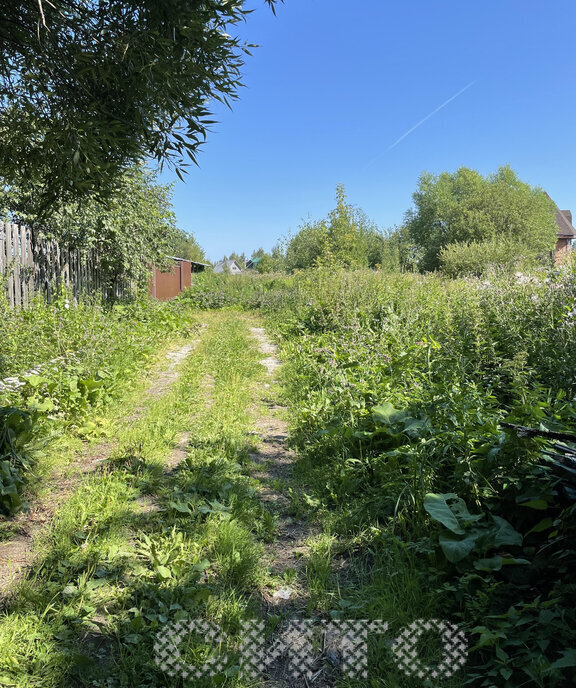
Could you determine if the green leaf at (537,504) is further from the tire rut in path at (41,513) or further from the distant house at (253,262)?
the distant house at (253,262)

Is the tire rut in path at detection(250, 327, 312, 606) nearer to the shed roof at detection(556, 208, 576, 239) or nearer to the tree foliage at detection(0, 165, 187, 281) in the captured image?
the tree foliage at detection(0, 165, 187, 281)

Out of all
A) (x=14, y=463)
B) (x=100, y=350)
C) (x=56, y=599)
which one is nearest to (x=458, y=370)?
(x=56, y=599)

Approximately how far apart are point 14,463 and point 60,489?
0.39 metres

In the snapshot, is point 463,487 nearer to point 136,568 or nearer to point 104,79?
point 136,568

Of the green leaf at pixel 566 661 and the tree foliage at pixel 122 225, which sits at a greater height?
the tree foliage at pixel 122 225

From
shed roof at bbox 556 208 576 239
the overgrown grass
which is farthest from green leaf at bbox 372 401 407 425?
shed roof at bbox 556 208 576 239

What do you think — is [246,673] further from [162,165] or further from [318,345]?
[318,345]

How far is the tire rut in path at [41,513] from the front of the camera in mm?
2420

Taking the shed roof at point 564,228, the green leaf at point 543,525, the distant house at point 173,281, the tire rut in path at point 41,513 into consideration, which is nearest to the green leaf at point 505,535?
the green leaf at point 543,525

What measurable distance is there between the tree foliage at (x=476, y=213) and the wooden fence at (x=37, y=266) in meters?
27.7

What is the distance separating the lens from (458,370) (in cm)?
422

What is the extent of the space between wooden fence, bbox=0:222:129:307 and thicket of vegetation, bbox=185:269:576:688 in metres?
5.89
